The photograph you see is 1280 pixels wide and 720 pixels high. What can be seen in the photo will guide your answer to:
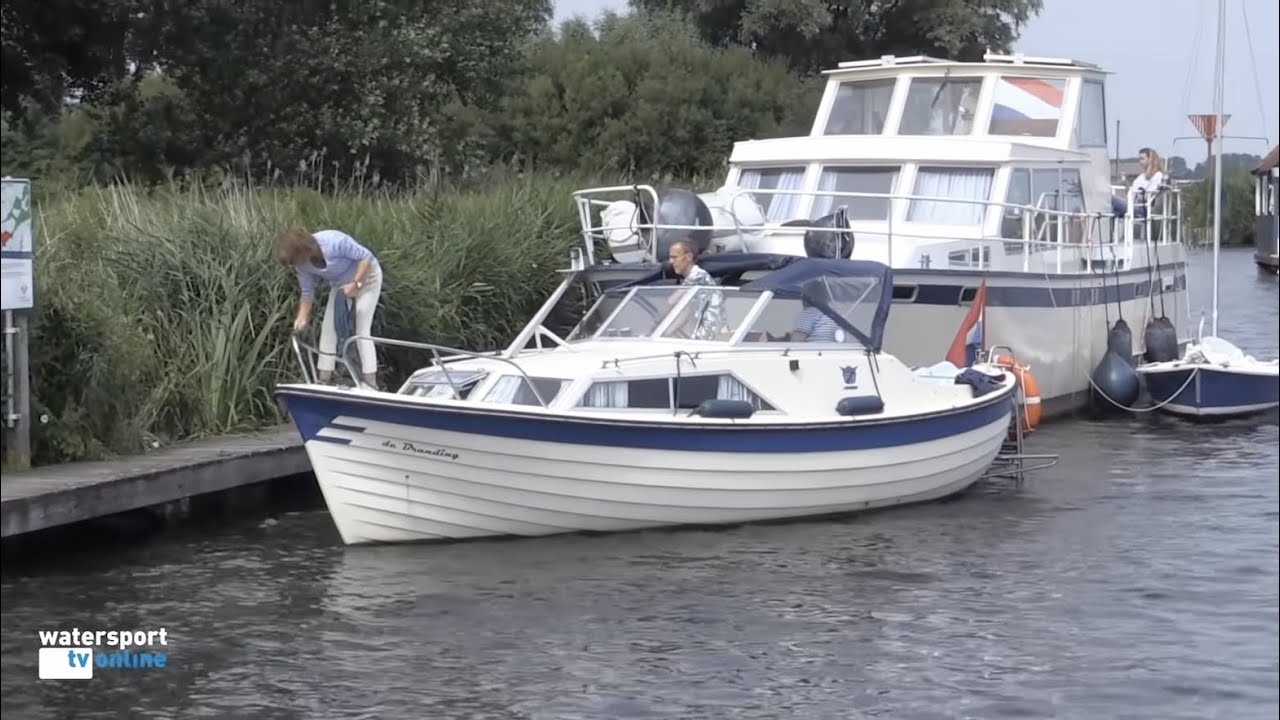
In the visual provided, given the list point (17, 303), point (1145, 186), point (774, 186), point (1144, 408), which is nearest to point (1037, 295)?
point (1144, 408)

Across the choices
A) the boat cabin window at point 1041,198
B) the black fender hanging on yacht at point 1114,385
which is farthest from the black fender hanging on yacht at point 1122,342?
the boat cabin window at point 1041,198

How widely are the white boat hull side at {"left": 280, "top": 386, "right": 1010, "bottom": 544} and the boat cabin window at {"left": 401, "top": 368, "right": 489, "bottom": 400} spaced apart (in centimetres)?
67

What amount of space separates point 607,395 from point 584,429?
1.64ft

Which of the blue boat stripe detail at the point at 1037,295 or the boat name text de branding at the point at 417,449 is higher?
the blue boat stripe detail at the point at 1037,295

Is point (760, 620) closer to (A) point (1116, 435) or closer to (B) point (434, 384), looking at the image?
(B) point (434, 384)

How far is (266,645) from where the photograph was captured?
9914mm

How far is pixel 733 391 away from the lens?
42.4 feet

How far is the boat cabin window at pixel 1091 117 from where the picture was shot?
20297 millimetres

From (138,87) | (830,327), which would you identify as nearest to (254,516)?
(830,327)

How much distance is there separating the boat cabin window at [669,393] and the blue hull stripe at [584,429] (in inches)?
12.3

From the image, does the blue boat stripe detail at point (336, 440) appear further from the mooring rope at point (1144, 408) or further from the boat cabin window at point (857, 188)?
the boat cabin window at point (857, 188)

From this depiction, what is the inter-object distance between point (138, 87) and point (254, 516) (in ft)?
35.3

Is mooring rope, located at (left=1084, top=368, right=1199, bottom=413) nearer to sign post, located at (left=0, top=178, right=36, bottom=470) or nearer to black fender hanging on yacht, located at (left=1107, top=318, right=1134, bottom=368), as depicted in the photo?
black fender hanging on yacht, located at (left=1107, top=318, right=1134, bottom=368)

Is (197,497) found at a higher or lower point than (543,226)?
lower
